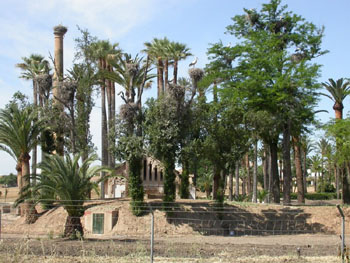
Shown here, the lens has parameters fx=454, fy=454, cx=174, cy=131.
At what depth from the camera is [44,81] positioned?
1363 inches

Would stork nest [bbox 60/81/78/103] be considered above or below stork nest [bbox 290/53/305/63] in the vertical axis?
below

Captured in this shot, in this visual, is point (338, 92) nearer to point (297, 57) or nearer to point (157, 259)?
point (297, 57)

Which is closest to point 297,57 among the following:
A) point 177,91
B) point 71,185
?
point 177,91

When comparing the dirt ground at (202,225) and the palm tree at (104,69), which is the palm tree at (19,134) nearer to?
the dirt ground at (202,225)

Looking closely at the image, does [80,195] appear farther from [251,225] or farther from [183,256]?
[251,225]

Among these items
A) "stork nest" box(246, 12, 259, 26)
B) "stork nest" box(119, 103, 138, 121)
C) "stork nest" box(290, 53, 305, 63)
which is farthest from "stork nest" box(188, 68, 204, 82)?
"stork nest" box(246, 12, 259, 26)

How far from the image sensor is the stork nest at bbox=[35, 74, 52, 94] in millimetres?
34562

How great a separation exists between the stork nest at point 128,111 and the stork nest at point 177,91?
94.6 inches

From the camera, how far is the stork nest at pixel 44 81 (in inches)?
1361

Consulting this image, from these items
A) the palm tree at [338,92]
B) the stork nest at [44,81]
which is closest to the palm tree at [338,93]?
the palm tree at [338,92]

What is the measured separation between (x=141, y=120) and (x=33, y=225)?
365 inches

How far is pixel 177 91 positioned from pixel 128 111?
324 centimetres

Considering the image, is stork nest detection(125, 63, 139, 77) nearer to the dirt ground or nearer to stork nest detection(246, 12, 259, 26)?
the dirt ground

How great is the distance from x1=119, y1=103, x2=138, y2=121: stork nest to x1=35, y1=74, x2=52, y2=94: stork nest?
9854mm
